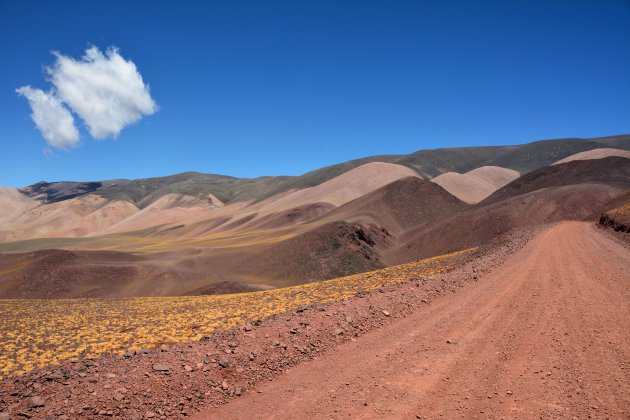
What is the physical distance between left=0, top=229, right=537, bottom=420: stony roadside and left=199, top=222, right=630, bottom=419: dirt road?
1.60 feet

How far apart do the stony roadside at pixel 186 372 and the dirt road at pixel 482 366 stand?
1.60 ft

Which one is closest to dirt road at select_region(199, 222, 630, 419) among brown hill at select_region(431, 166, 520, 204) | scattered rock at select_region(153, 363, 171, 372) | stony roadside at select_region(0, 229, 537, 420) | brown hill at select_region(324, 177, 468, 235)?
stony roadside at select_region(0, 229, 537, 420)

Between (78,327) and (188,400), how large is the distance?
11.7m

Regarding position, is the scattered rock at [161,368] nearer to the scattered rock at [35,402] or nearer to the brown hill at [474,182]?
the scattered rock at [35,402]

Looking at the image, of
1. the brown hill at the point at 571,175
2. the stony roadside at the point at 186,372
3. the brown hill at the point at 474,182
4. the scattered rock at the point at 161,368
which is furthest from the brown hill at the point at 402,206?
the scattered rock at the point at 161,368

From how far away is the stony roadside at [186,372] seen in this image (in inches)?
282

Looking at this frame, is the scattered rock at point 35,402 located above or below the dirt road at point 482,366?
above

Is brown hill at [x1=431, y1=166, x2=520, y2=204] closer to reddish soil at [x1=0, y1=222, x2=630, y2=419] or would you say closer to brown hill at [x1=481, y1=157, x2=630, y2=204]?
brown hill at [x1=481, y1=157, x2=630, y2=204]

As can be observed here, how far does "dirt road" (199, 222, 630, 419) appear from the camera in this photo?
6.36 metres

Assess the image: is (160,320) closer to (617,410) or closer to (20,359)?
(20,359)

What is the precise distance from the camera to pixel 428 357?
8281mm

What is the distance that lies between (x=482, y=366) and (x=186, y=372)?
604 cm

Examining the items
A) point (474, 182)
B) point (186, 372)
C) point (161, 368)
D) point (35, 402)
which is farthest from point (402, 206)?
point (474, 182)

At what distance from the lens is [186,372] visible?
8.20 metres
